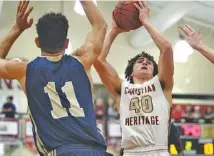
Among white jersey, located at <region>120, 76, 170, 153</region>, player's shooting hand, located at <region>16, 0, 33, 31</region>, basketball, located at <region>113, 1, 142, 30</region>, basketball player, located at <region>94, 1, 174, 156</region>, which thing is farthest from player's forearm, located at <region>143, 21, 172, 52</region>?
player's shooting hand, located at <region>16, 0, 33, 31</region>

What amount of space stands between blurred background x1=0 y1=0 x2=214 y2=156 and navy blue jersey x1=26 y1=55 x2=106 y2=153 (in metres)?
6.84

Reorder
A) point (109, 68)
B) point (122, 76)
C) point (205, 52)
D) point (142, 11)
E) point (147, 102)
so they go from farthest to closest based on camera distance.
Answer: point (122, 76)
point (109, 68)
point (147, 102)
point (142, 11)
point (205, 52)

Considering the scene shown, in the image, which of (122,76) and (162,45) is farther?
(122,76)

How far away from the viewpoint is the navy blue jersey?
2674 millimetres

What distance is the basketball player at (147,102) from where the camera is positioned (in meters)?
3.99

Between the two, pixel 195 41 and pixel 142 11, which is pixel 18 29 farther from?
pixel 195 41

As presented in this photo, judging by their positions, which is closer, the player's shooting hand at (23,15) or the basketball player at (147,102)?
the player's shooting hand at (23,15)

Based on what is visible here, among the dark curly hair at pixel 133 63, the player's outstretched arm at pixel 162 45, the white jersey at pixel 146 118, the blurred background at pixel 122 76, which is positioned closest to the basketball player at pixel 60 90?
the player's outstretched arm at pixel 162 45

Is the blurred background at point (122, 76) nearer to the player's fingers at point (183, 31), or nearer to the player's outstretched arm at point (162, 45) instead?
the player's outstretched arm at point (162, 45)

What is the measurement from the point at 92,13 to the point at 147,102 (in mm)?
1349

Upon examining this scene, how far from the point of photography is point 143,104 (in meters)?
4.07

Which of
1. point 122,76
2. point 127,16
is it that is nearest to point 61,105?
point 127,16

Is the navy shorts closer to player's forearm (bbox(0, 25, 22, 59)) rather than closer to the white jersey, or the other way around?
player's forearm (bbox(0, 25, 22, 59))

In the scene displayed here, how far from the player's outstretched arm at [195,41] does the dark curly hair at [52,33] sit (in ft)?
3.93
